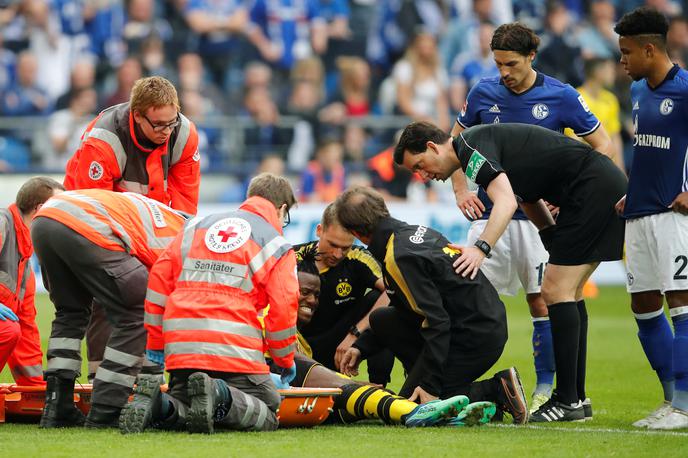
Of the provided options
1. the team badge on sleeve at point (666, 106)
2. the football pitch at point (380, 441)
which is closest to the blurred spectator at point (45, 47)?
the football pitch at point (380, 441)

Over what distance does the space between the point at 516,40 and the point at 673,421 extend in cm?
273

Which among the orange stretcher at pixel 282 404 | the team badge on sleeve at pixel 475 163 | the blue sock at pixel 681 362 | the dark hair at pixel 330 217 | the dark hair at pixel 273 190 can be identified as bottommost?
the orange stretcher at pixel 282 404

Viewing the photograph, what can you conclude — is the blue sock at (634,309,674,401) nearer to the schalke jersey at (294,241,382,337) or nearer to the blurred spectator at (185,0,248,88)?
the schalke jersey at (294,241,382,337)

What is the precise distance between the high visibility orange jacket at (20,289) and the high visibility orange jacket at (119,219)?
104cm

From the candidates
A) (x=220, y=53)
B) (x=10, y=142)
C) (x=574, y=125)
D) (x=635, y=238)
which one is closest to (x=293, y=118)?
(x=220, y=53)

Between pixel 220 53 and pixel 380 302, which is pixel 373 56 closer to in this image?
pixel 220 53

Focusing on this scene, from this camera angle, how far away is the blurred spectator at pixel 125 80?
17141 millimetres

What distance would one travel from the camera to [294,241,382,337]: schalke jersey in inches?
307

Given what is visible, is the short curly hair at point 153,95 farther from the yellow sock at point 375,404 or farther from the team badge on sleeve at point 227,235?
the yellow sock at point 375,404

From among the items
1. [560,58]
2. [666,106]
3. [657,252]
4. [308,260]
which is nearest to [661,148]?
[666,106]

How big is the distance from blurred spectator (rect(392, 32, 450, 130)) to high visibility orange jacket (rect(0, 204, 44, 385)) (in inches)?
479

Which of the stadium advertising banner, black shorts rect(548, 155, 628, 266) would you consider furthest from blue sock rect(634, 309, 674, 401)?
the stadium advertising banner

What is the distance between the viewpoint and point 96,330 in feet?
25.6

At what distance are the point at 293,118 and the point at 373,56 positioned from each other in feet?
8.74
